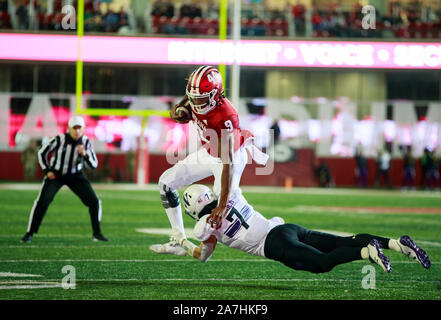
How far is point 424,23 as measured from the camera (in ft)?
84.4

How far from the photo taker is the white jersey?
19.0ft

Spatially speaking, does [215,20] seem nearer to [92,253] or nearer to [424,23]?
[424,23]

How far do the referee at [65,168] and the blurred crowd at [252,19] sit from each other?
45.3 feet

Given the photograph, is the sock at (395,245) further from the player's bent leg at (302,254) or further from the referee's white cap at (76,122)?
the referee's white cap at (76,122)

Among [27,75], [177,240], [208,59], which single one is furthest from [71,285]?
[27,75]

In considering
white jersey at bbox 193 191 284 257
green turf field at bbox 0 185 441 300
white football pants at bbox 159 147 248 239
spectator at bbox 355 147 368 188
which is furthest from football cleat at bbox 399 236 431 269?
spectator at bbox 355 147 368 188

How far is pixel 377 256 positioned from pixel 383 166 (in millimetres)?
20194

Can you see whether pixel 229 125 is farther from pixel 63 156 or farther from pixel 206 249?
pixel 63 156

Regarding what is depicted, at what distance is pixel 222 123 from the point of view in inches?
246

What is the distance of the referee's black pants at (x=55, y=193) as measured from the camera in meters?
9.30

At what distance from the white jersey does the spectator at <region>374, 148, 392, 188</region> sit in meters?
19.7

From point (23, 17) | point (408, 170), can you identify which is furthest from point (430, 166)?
point (23, 17)

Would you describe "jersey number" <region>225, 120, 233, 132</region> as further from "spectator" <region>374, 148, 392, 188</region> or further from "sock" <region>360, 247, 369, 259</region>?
"spectator" <region>374, 148, 392, 188</region>

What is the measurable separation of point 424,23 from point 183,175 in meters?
20.7
